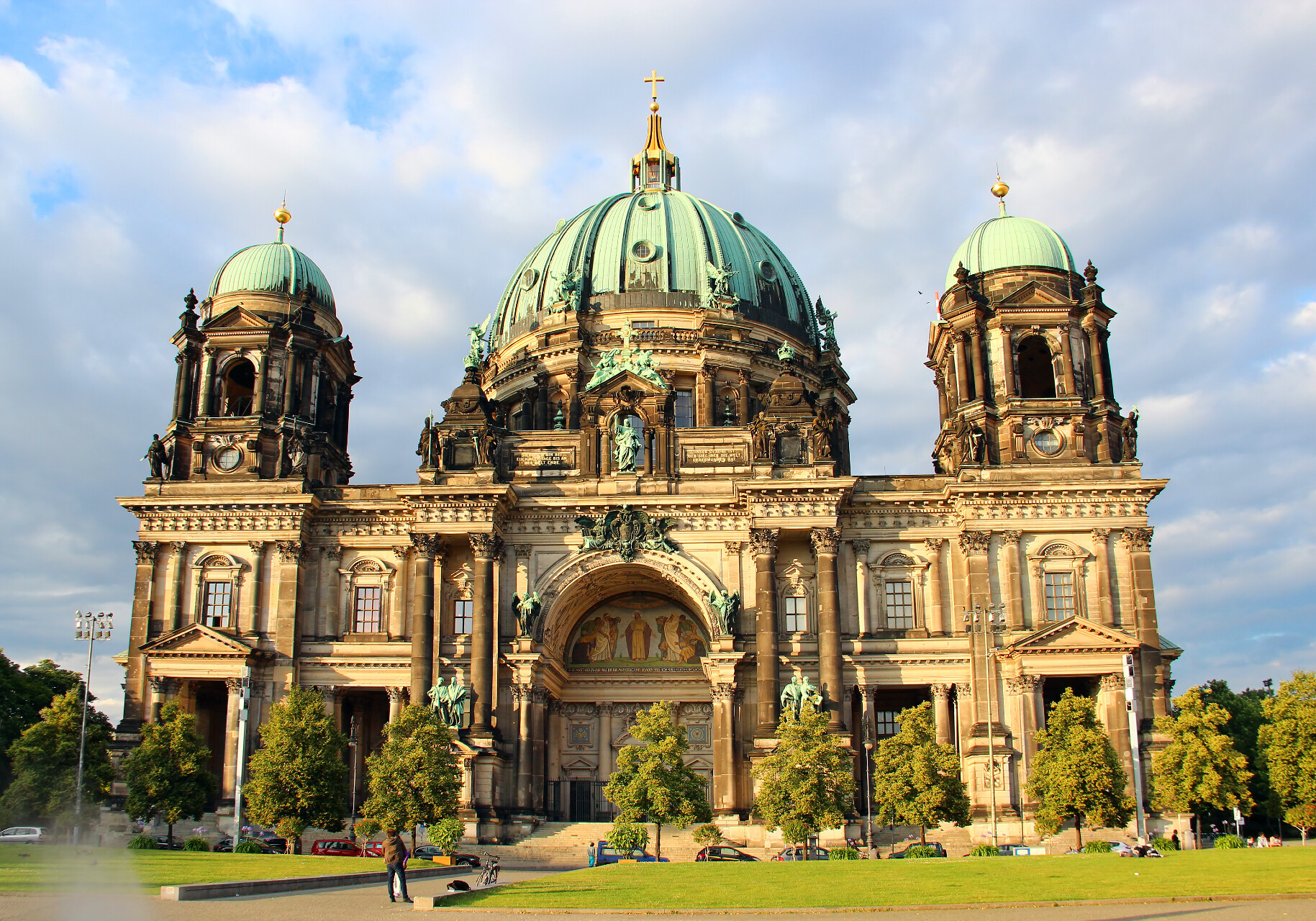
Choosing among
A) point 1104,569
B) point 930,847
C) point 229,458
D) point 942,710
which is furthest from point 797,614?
point 229,458

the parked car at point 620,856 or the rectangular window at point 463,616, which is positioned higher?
the rectangular window at point 463,616

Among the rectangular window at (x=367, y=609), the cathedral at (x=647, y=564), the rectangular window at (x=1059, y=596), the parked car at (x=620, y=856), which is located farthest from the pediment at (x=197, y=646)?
the rectangular window at (x=1059, y=596)

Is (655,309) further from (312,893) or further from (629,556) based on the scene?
(312,893)

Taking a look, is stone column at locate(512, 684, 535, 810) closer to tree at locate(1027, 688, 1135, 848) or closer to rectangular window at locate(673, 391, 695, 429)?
rectangular window at locate(673, 391, 695, 429)

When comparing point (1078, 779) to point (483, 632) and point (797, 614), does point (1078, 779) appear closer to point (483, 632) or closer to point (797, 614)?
point (797, 614)

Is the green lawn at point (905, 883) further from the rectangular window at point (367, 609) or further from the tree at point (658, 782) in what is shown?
the rectangular window at point (367, 609)

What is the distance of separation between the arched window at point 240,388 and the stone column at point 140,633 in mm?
8493

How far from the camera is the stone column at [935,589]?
173 ft

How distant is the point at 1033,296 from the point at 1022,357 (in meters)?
4.57

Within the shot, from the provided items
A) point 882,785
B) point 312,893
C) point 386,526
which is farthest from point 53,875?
point 386,526

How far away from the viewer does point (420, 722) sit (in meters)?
45.6

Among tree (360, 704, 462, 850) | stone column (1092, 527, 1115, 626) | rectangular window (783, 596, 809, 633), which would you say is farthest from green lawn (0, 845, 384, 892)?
stone column (1092, 527, 1115, 626)

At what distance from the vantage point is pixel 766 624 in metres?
51.3

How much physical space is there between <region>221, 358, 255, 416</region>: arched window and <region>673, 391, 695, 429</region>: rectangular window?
2160 centimetres
